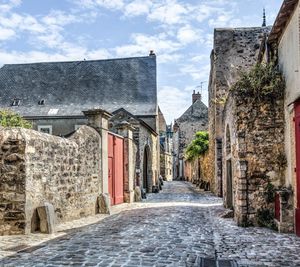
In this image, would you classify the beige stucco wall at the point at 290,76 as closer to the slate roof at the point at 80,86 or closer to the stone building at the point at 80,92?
the stone building at the point at 80,92

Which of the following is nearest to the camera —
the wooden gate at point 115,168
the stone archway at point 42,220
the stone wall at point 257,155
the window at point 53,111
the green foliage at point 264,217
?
the stone archway at point 42,220

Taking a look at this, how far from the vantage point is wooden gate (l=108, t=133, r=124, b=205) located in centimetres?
1291

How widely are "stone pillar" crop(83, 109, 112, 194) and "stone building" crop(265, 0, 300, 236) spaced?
515cm

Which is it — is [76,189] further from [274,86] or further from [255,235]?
[274,86]

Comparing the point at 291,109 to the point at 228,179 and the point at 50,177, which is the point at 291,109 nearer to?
the point at 228,179

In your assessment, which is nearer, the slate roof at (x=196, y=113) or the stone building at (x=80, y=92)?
the stone building at (x=80, y=92)

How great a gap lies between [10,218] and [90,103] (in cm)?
1923

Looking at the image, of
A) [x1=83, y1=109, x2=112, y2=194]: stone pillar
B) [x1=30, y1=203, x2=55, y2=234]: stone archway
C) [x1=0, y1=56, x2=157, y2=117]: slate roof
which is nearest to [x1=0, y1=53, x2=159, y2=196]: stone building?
[x1=0, y1=56, x2=157, y2=117]: slate roof

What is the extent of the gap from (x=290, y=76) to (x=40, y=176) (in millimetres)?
5270

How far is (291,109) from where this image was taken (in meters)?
7.57

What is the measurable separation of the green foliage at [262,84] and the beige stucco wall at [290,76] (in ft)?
0.71

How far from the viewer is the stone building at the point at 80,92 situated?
24.7m

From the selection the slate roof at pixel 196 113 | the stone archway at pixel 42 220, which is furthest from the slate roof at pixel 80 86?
the stone archway at pixel 42 220

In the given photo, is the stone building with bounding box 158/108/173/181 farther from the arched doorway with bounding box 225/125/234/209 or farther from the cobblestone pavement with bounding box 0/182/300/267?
the cobblestone pavement with bounding box 0/182/300/267
